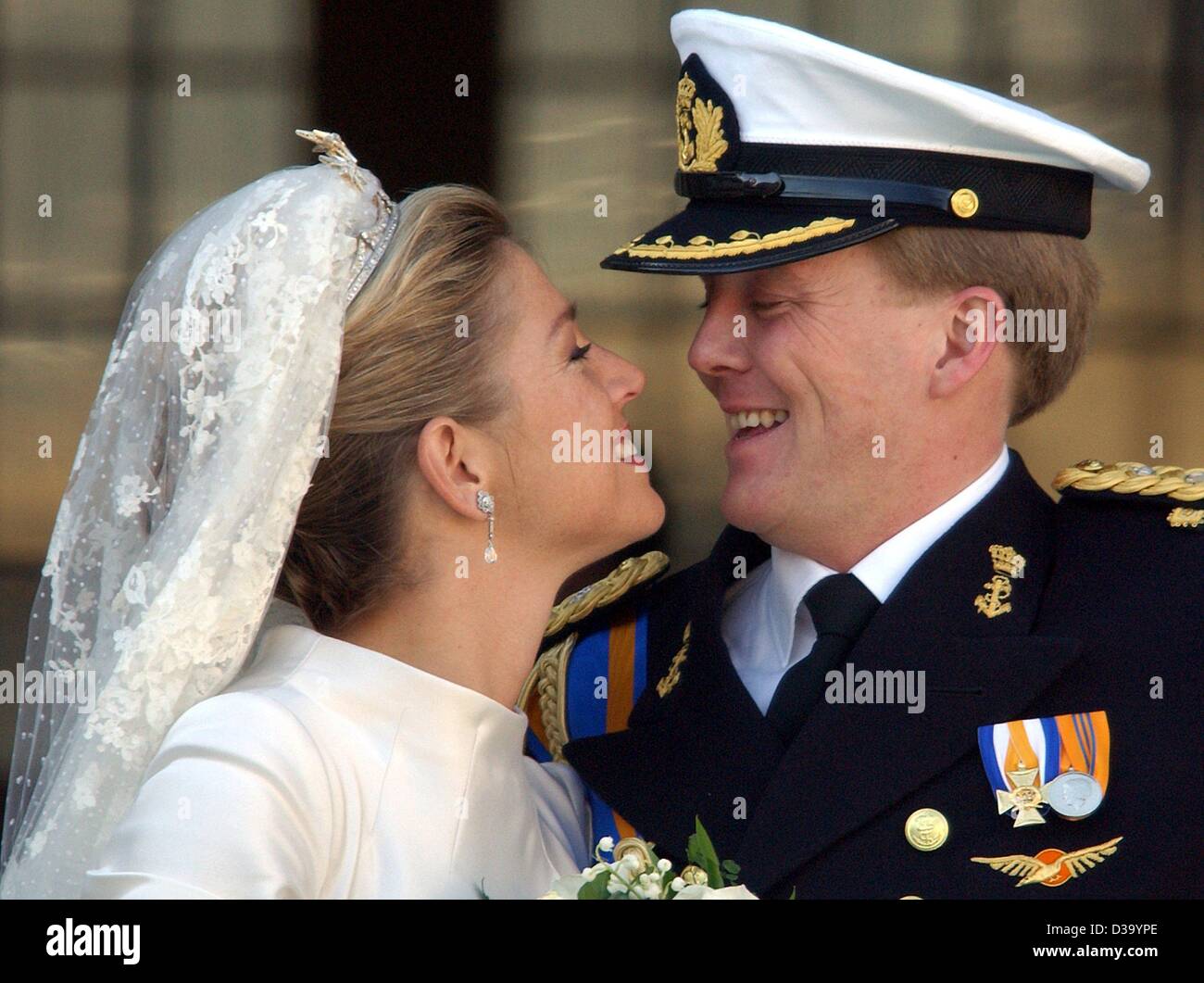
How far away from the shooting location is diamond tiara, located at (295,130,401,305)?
204 cm

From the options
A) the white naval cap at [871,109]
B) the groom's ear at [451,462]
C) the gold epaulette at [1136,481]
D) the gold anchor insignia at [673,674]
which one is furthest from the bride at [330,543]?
the gold epaulette at [1136,481]

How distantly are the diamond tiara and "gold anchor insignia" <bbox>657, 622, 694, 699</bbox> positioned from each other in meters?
0.57

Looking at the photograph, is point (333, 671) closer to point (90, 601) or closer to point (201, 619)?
point (201, 619)

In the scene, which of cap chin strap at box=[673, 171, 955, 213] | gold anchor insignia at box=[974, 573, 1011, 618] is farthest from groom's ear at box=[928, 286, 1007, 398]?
gold anchor insignia at box=[974, 573, 1011, 618]

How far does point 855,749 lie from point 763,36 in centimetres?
83

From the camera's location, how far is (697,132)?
89.7 inches

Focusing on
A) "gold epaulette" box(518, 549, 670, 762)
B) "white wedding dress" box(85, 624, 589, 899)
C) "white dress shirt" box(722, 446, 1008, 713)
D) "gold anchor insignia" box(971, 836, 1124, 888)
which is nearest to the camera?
"white wedding dress" box(85, 624, 589, 899)

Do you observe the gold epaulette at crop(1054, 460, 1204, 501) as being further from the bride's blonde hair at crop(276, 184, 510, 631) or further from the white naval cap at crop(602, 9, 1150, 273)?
the bride's blonde hair at crop(276, 184, 510, 631)

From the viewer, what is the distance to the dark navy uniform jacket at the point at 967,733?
1913 millimetres

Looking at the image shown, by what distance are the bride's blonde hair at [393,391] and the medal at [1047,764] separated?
65 centimetres

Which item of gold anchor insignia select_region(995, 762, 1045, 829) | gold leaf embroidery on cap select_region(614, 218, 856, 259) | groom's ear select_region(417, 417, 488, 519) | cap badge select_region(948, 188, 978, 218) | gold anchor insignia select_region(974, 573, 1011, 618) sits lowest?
gold anchor insignia select_region(995, 762, 1045, 829)

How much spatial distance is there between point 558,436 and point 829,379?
0.32 meters

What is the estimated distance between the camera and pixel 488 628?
2.12 metres

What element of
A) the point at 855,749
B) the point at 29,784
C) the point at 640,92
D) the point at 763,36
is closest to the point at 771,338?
the point at 763,36
